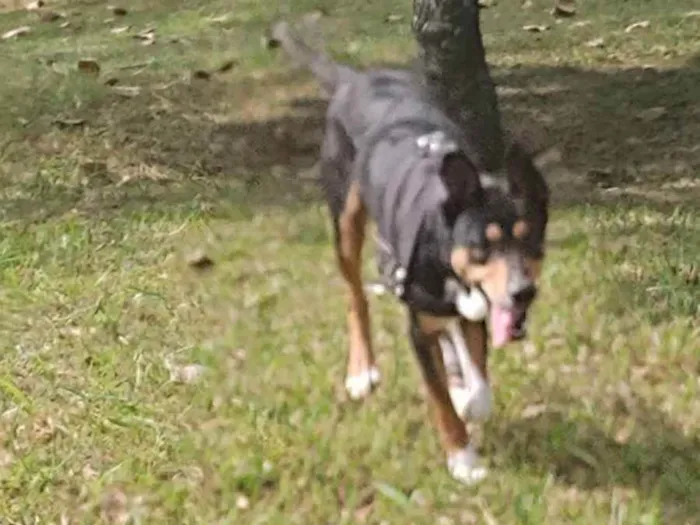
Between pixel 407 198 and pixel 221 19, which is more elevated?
pixel 407 198

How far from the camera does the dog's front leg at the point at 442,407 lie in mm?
3990

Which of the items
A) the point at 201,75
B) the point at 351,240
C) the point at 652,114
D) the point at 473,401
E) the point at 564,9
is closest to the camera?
the point at 473,401

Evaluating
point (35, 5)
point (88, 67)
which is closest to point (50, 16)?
A: point (35, 5)

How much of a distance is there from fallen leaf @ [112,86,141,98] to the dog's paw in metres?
4.53

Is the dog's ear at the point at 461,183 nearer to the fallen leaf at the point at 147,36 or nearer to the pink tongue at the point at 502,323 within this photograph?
the pink tongue at the point at 502,323

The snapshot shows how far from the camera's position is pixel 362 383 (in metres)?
4.72

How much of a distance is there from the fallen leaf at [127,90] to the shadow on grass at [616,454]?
4.50m

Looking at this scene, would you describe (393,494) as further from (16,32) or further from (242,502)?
(16,32)

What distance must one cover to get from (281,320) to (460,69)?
1.60 metres

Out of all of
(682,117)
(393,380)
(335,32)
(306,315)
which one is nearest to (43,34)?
(335,32)

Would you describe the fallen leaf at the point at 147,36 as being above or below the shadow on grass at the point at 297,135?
below

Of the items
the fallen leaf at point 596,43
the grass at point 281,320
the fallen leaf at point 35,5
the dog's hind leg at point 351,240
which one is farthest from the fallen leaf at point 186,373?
the fallen leaf at point 35,5

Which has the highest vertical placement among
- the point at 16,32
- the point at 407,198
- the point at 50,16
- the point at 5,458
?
the point at 407,198

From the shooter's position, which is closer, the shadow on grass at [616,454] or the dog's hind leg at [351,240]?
the shadow on grass at [616,454]
